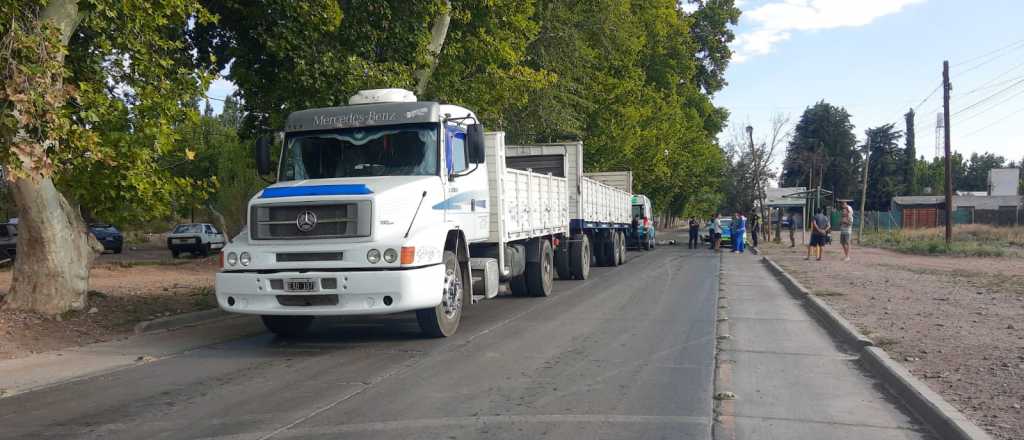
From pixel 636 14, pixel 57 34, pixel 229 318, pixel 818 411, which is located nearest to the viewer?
pixel 818 411

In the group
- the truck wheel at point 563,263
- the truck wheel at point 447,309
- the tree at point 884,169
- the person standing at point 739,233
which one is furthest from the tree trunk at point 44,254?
the tree at point 884,169

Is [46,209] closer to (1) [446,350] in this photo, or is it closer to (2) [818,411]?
(1) [446,350]

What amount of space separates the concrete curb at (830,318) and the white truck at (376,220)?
4428 mm

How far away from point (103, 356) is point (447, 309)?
12.6ft

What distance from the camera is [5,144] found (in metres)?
8.32

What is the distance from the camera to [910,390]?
21.9ft

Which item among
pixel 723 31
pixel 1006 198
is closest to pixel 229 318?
pixel 723 31

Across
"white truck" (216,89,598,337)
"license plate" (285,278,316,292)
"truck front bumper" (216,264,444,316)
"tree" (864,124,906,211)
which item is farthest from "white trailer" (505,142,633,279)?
"tree" (864,124,906,211)

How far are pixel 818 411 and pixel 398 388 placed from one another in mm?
3419

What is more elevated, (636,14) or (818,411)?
(636,14)

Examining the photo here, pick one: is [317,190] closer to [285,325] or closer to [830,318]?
[285,325]

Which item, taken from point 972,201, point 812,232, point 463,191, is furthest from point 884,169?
point 463,191

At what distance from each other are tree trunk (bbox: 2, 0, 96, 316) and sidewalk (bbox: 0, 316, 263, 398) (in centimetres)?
128

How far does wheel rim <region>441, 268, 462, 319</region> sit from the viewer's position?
32.1 ft
